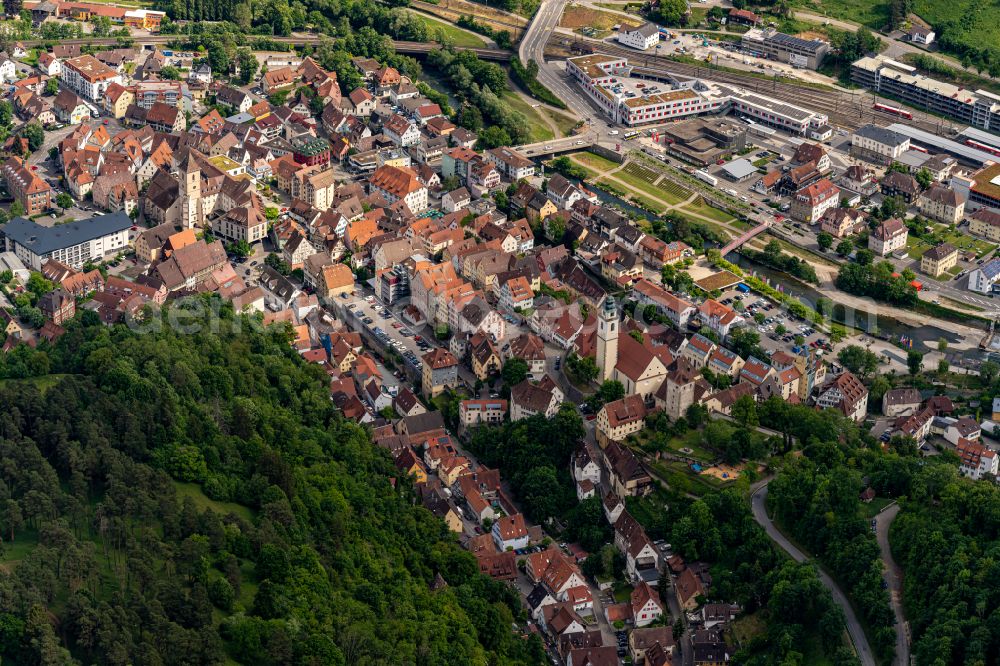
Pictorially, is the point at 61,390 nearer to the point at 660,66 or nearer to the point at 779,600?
the point at 779,600

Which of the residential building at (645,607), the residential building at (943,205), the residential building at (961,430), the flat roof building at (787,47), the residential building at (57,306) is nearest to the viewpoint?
the residential building at (645,607)

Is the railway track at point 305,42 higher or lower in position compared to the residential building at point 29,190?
higher

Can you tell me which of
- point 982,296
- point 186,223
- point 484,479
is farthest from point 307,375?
point 982,296

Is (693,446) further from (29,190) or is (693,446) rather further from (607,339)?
(29,190)

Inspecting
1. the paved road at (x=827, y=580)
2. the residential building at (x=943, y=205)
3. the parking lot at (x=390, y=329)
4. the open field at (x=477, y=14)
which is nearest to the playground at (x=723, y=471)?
the paved road at (x=827, y=580)

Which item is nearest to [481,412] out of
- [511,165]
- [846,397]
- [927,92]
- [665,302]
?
[665,302]

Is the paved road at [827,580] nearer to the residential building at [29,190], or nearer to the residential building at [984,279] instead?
the residential building at [984,279]
